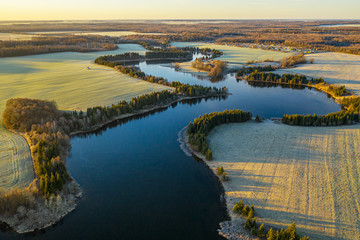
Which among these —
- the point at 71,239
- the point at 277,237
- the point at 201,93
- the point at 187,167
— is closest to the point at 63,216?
the point at 71,239

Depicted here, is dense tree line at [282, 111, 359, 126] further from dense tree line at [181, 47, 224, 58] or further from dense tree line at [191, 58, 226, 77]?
dense tree line at [181, 47, 224, 58]

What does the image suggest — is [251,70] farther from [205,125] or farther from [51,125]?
[51,125]

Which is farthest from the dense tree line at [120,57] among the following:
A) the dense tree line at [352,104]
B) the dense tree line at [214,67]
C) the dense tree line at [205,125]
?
the dense tree line at [352,104]

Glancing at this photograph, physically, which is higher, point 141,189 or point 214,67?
point 214,67

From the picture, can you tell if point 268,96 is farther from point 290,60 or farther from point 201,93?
point 290,60

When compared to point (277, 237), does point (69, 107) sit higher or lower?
higher

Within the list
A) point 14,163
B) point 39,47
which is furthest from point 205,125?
point 39,47

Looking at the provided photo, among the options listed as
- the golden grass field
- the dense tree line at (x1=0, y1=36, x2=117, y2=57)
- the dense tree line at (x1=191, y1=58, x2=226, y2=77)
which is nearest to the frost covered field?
the golden grass field
